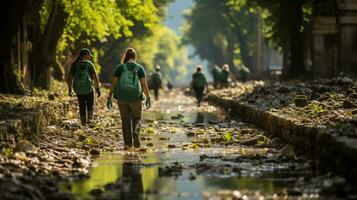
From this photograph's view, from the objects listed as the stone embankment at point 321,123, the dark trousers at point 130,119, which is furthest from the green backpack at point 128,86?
the stone embankment at point 321,123

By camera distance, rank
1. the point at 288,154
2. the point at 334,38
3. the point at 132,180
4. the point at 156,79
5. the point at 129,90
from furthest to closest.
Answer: the point at 156,79
the point at 334,38
the point at 129,90
the point at 288,154
the point at 132,180

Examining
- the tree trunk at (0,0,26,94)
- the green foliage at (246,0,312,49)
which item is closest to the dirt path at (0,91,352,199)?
the tree trunk at (0,0,26,94)

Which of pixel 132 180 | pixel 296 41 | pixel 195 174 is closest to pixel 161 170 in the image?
pixel 195 174

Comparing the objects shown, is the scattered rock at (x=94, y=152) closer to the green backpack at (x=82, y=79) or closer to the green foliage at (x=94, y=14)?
the green backpack at (x=82, y=79)

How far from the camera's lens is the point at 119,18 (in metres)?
34.3

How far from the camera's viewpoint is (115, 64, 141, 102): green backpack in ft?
47.6

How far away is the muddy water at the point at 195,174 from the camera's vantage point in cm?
899

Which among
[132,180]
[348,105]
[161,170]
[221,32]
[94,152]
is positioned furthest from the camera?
[221,32]

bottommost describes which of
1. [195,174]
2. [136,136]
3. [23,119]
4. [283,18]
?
[195,174]

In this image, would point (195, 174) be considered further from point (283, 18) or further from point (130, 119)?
point (283, 18)

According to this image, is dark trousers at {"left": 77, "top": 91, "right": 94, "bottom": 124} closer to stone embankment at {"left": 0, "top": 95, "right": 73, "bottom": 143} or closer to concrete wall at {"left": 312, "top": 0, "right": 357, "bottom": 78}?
stone embankment at {"left": 0, "top": 95, "right": 73, "bottom": 143}

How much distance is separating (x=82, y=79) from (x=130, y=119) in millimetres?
3974

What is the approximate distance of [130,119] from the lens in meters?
14.9

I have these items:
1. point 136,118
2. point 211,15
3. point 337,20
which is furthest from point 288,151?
point 211,15
